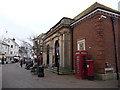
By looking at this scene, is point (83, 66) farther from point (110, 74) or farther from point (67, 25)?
point (67, 25)

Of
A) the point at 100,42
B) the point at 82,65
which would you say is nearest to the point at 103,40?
the point at 100,42

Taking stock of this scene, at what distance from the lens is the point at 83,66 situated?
435 inches

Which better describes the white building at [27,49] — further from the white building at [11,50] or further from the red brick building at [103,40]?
the red brick building at [103,40]

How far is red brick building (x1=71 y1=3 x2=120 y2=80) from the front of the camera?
10695mm

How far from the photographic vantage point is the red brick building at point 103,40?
35.1 feet

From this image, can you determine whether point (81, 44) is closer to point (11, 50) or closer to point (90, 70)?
point (90, 70)

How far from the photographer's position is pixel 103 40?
1091cm

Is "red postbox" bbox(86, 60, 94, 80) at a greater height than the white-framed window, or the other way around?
the white-framed window

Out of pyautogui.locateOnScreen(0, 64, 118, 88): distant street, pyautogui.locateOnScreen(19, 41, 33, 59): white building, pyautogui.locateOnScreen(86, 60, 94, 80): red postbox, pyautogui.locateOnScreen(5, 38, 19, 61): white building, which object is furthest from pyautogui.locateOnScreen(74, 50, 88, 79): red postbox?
pyautogui.locateOnScreen(5, 38, 19, 61): white building

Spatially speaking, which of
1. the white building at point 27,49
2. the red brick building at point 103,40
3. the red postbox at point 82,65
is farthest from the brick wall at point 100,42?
the white building at point 27,49

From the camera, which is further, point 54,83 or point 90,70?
point 90,70

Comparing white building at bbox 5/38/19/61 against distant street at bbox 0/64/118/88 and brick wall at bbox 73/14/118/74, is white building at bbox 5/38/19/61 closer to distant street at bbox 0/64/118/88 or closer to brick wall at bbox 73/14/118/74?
distant street at bbox 0/64/118/88

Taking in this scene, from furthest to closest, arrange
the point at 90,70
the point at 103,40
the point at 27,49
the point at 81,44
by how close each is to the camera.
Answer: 1. the point at 27,49
2. the point at 81,44
3. the point at 103,40
4. the point at 90,70

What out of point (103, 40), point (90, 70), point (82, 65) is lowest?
point (90, 70)
